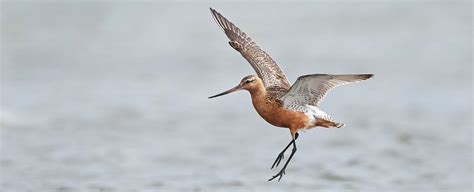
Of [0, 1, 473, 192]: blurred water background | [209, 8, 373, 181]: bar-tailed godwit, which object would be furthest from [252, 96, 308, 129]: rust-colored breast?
[0, 1, 473, 192]: blurred water background

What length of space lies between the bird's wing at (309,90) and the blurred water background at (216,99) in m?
2.25

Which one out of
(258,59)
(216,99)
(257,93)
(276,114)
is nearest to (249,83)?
(257,93)

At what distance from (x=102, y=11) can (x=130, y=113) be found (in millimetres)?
5869

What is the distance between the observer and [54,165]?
9961mm

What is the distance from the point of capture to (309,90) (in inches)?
274

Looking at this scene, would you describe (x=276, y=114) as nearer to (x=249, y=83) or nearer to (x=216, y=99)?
(x=249, y=83)

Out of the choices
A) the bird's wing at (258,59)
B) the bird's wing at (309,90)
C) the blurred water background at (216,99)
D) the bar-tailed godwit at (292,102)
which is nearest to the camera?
the bird's wing at (309,90)

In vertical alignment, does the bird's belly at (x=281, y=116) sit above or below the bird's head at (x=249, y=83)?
below

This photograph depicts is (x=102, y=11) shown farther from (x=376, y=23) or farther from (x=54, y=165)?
(x=54, y=165)

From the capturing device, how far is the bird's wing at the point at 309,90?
6.70 m

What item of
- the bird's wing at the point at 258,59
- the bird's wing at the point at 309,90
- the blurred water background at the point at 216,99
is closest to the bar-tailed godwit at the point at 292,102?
the bird's wing at the point at 309,90

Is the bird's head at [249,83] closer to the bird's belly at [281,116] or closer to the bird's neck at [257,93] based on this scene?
the bird's neck at [257,93]

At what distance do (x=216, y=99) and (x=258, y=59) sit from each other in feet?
17.9

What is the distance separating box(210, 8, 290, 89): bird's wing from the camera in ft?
24.5
